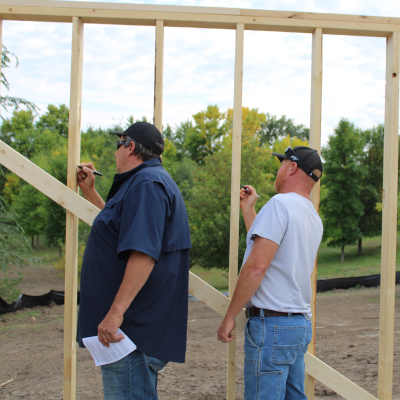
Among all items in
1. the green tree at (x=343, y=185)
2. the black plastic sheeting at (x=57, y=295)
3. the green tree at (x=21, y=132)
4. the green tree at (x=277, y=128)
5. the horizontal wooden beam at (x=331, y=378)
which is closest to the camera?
the horizontal wooden beam at (x=331, y=378)

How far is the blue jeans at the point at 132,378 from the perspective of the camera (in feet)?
5.17

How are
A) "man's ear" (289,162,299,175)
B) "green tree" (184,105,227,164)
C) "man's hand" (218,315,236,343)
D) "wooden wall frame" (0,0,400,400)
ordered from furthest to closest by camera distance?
"green tree" (184,105,227,164), "wooden wall frame" (0,0,400,400), "man's ear" (289,162,299,175), "man's hand" (218,315,236,343)

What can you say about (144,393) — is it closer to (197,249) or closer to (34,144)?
(197,249)

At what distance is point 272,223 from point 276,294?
A: 35 centimetres

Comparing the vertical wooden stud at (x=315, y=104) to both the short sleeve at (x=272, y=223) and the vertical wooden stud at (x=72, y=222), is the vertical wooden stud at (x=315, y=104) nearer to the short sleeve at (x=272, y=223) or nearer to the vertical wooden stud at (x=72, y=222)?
the short sleeve at (x=272, y=223)

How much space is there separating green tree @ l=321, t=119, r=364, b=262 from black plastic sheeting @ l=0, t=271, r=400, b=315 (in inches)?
245

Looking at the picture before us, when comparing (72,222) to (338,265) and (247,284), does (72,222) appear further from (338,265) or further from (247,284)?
(338,265)

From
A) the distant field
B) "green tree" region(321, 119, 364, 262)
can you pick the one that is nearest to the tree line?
"green tree" region(321, 119, 364, 262)

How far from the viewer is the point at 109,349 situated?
60.8 inches

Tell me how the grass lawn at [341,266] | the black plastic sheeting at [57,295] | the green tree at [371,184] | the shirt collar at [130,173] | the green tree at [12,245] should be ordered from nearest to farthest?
the shirt collar at [130,173]
the green tree at [12,245]
the black plastic sheeting at [57,295]
the grass lawn at [341,266]
the green tree at [371,184]

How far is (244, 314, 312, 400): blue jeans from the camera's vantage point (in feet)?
5.45

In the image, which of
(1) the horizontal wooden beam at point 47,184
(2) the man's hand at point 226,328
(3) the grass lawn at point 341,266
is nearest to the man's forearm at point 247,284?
(2) the man's hand at point 226,328

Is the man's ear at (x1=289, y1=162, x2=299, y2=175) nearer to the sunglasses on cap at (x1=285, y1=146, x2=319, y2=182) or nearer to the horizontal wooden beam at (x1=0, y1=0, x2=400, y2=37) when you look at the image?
the sunglasses on cap at (x1=285, y1=146, x2=319, y2=182)

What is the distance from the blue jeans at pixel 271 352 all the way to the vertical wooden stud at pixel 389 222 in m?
0.73
